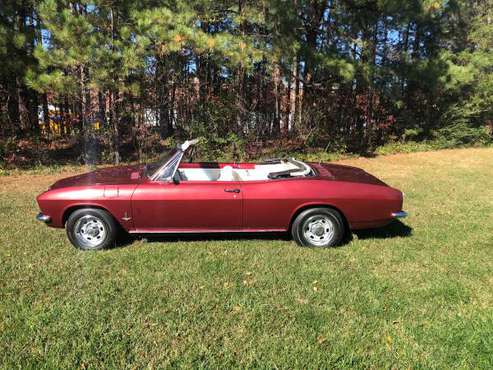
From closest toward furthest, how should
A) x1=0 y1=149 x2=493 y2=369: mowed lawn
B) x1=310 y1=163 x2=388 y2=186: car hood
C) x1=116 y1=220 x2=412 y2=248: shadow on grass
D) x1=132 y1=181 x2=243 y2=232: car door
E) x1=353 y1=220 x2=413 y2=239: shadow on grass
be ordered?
x1=0 y1=149 x2=493 y2=369: mowed lawn < x1=132 y1=181 x2=243 y2=232: car door < x1=310 y1=163 x2=388 y2=186: car hood < x1=116 y1=220 x2=412 y2=248: shadow on grass < x1=353 y1=220 x2=413 y2=239: shadow on grass

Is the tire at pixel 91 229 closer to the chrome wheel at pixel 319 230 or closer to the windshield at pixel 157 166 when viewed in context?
the windshield at pixel 157 166

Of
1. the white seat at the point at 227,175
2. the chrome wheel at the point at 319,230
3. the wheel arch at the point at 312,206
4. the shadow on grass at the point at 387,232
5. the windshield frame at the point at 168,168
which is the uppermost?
the windshield frame at the point at 168,168

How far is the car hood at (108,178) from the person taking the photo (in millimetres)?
4840

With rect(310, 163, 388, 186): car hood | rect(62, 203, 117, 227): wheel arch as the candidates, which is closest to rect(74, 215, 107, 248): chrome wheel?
rect(62, 203, 117, 227): wheel arch

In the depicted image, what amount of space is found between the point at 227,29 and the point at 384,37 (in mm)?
6290

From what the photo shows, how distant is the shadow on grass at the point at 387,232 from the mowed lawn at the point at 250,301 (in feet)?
0.13

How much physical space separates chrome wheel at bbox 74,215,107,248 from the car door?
0.44 m

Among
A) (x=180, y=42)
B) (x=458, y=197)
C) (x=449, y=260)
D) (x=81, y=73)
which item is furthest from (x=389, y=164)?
(x=81, y=73)

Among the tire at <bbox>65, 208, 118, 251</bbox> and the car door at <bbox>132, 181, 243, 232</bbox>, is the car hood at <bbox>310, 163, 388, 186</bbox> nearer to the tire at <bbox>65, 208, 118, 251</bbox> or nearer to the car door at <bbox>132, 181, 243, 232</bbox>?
the car door at <bbox>132, 181, 243, 232</bbox>

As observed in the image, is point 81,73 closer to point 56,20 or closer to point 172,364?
point 56,20

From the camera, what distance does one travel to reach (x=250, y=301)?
3670mm

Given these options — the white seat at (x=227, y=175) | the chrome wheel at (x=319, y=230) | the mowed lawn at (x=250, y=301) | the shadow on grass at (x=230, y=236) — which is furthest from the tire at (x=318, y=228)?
the white seat at (x=227, y=175)

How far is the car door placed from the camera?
182 inches

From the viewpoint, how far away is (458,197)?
7633 mm
